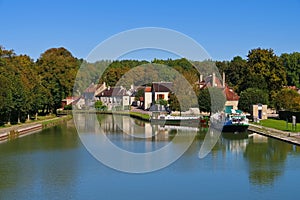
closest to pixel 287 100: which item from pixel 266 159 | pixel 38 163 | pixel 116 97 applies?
pixel 266 159

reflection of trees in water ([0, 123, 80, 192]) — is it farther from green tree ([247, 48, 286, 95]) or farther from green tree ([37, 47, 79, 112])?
green tree ([247, 48, 286, 95])

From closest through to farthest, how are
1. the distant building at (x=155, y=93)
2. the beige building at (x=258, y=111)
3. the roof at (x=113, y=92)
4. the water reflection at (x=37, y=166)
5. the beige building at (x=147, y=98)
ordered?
1. the water reflection at (x=37, y=166)
2. the beige building at (x=258, y=111)
3. the distant building at (x=155, y=93)
4. the beige building at (x=147, y=98)
5. the roof at (x=113, y=92)

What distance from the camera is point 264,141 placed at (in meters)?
26.8

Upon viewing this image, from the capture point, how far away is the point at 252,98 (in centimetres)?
4247

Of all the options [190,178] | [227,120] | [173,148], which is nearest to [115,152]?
[173,148]

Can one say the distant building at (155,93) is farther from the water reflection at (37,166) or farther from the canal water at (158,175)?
the canal water at (158,175)

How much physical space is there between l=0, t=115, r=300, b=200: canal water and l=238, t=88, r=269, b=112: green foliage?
1704cm

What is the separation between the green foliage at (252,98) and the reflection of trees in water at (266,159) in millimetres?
15686

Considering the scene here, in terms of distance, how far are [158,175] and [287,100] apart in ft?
87.4

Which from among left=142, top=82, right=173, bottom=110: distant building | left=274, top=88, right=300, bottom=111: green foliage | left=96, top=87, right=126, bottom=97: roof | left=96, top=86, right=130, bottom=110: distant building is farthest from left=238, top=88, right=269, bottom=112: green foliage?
left=96, top=87, right=126, bottom=97: roof

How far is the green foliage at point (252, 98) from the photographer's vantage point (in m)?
42.2

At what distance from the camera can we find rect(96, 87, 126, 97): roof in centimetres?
7338

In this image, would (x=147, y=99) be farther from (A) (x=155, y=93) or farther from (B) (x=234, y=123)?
(B) (x=234, y=123)

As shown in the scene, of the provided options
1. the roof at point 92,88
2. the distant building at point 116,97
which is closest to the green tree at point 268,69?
the distant building at point 116,97
